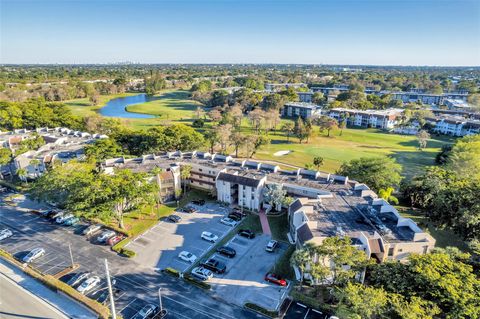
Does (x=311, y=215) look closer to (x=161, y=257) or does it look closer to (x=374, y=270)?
(x=374, y=270)

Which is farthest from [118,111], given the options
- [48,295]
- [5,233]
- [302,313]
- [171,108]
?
[302,313]

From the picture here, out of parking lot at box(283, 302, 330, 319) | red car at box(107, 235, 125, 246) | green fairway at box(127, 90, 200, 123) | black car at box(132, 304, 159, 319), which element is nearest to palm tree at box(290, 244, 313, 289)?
parking lot at box(283, 302, 330, 319)

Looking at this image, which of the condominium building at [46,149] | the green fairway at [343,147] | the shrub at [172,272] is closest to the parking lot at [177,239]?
the shrub at [172,272]

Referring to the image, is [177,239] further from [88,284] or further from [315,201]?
[315,201]

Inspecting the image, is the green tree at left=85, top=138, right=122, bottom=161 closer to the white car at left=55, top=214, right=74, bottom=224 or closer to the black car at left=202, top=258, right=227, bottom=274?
the white car at left=55, top=214, right=74, bottom=224

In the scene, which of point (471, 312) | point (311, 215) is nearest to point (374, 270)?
point (471, 312)
